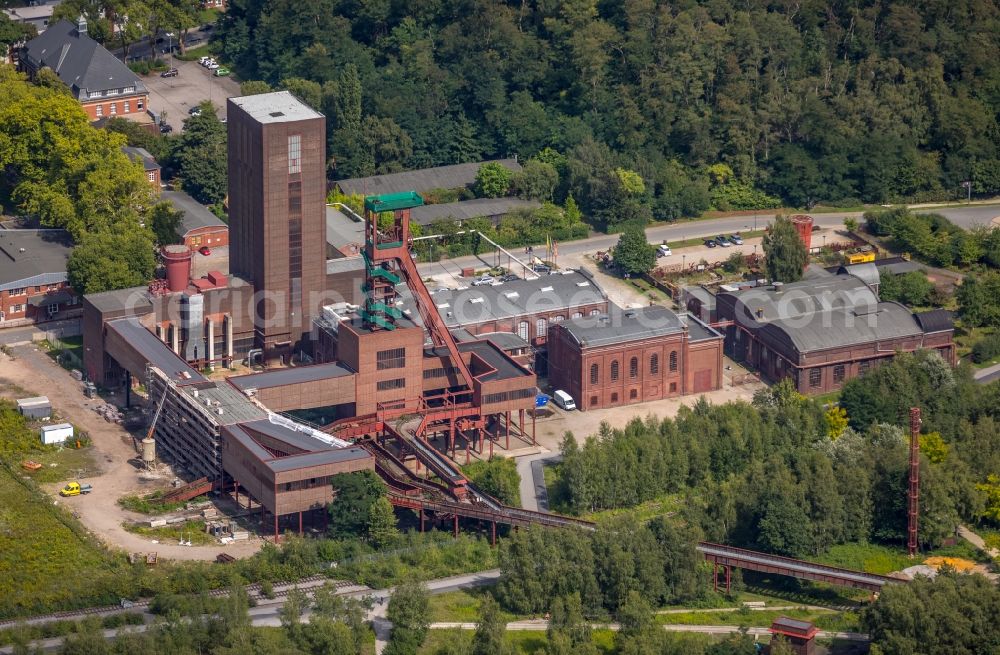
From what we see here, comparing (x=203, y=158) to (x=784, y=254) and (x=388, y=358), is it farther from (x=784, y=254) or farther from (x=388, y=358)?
(x=784, y=254)

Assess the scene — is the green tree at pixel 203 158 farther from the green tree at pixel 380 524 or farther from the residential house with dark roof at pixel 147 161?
the green tree at pixel 380 524

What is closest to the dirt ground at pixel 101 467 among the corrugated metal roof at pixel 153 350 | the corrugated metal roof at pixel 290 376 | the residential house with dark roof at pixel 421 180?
the corrugated metal roof at pixel 153 350

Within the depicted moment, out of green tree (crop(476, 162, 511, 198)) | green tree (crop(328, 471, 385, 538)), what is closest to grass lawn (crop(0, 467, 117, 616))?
green tree (crop(328, 471, 385, 538))

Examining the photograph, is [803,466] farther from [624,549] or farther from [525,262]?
[525,262]

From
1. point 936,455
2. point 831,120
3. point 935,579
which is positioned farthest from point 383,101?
point 935,579

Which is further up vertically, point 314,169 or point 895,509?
point 314,169

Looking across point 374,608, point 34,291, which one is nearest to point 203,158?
point 34,291
